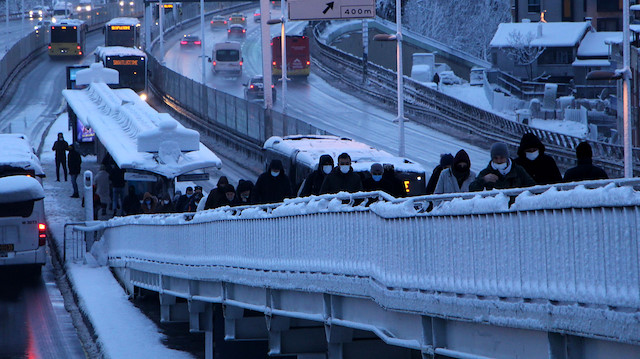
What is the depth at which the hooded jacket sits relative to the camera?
13383 mm

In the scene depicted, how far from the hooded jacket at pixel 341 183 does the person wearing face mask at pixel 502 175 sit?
3.24 meters

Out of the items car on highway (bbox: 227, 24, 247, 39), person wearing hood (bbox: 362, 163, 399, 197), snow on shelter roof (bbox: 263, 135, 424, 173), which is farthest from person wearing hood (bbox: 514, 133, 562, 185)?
car on highway (bbox: 227, 24, 247, 39)

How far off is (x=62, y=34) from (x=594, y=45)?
3969cm

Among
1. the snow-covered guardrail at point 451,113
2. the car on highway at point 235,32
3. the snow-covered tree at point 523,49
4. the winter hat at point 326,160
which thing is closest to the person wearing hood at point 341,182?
the winter hat at point 326,160

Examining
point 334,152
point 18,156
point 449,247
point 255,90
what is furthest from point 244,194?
point 255,90

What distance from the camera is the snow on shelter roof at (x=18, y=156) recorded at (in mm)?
28188

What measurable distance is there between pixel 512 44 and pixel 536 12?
1525 cm

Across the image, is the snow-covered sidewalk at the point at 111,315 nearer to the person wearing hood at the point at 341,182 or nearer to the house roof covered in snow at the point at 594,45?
the person wearing hood at the point at 341,182

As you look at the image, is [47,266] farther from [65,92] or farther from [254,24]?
[254,24]

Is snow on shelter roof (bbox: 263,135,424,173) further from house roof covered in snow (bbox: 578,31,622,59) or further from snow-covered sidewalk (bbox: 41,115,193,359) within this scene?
house roof covered in snow (bbox: 578,31,622,59)

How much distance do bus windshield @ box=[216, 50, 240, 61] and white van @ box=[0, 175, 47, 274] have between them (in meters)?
52.6

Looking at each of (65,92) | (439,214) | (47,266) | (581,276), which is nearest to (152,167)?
(47,266)

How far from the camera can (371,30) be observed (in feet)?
312

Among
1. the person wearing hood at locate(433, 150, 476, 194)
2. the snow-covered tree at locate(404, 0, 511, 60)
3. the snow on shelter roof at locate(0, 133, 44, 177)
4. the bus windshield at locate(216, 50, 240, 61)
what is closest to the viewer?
the person wearing hood at locate(433, 150, 476, 194)
